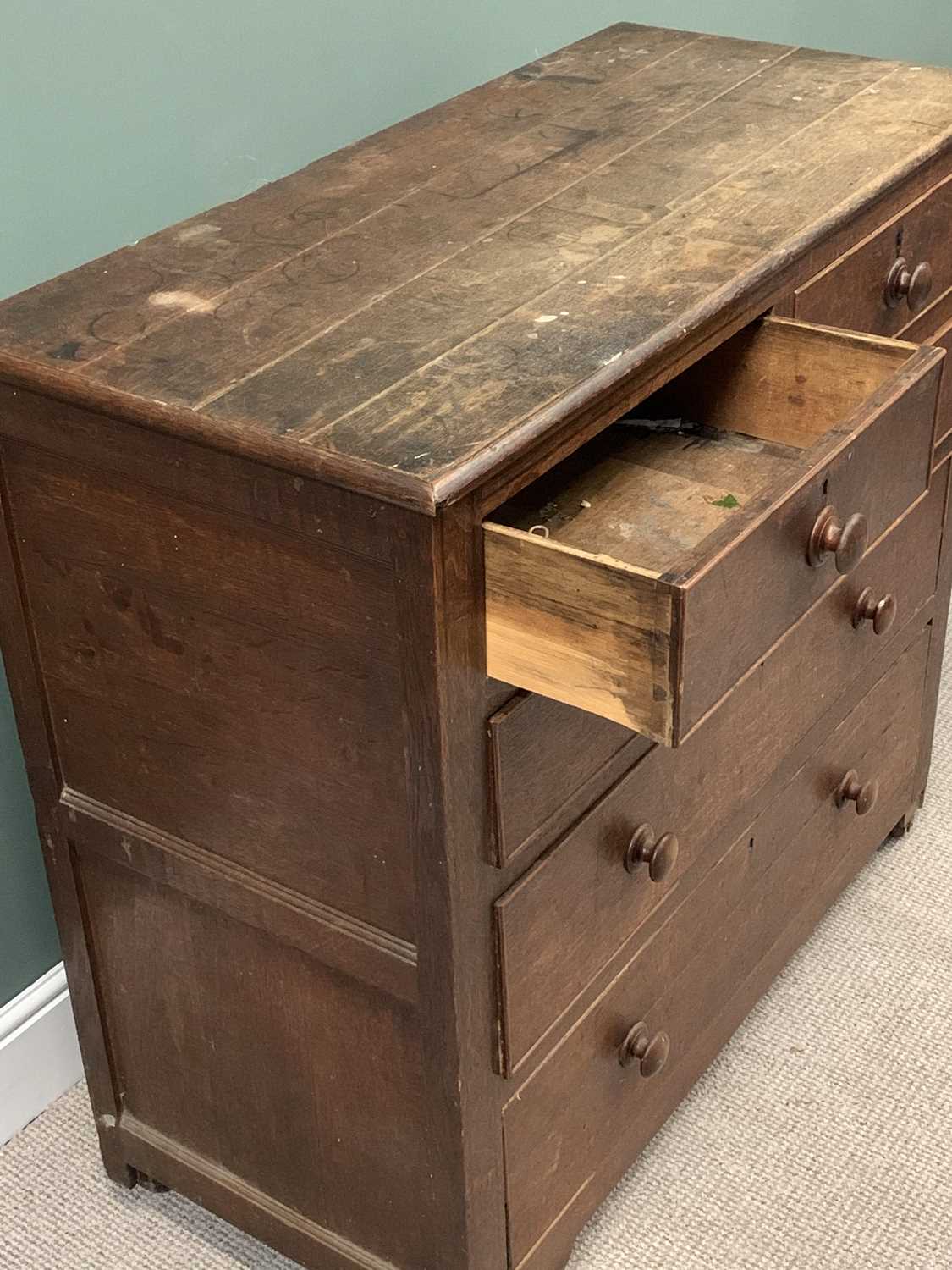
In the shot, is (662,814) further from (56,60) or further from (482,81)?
(482,81)

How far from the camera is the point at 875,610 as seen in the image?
1.51 meters

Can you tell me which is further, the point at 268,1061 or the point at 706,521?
the point at 268,1061

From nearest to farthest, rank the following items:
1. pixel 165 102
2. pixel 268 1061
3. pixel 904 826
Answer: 1. pixel 268 1061
2. pixel 165 102
3. pixel 904 826

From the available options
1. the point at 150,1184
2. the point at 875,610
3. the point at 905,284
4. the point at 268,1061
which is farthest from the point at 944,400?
the point at 150,1184

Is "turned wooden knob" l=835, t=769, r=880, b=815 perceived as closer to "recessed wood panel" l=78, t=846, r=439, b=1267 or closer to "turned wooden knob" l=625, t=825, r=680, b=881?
"turned wooden knob" l=625, t=825, r=680, b=881

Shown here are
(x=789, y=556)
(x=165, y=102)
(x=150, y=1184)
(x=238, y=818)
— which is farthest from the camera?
(x=150, y=1184)

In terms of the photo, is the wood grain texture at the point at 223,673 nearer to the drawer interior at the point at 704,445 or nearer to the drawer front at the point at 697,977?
the drawer interior at the point at 704,445

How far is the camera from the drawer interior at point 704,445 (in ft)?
3.95

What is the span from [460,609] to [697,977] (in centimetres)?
66

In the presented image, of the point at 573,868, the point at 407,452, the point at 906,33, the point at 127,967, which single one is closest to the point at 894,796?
the point at 573,868

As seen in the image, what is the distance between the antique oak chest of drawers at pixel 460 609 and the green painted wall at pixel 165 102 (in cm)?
15

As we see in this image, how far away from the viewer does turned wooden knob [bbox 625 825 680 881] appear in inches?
52.1

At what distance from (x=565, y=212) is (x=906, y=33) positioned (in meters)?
1.76

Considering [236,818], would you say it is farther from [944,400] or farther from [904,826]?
[904,826]
